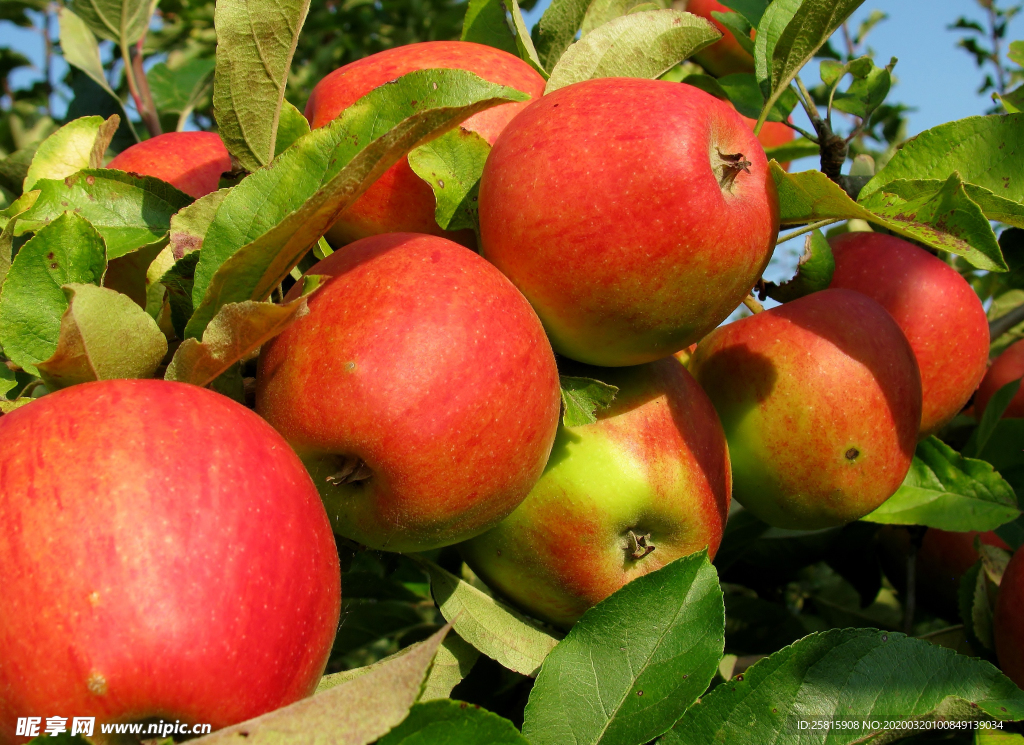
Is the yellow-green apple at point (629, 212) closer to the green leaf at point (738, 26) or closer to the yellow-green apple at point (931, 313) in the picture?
the green leaf at point (738, 26)

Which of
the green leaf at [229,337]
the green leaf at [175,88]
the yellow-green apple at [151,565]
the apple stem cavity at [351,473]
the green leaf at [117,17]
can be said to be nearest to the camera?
the yellow-green apple at [151,565]

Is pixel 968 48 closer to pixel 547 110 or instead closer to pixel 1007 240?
pixel 1007 240

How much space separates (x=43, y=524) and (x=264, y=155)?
0.53m

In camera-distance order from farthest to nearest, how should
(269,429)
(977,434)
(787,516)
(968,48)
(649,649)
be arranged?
(968,48), (977,434), (787,516), (649,649), (269,429)

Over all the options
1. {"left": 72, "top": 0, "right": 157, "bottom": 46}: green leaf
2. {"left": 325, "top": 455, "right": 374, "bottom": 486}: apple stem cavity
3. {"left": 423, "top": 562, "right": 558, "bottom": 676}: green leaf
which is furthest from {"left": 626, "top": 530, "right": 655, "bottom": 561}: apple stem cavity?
{"left": 72, "top": 0, "right": 157, "bottom": 46}: green leaf

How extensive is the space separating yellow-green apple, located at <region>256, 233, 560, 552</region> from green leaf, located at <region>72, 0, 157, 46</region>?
1.21 m

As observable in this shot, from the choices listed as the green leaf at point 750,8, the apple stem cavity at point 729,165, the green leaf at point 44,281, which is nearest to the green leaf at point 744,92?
the green leaf at point 750,8

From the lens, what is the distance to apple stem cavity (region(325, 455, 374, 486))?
84cm

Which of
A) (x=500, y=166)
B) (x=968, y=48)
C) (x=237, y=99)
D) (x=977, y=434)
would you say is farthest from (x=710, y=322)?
(x=968, y=48)

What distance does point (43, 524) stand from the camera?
0.62m

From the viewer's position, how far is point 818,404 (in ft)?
3.92

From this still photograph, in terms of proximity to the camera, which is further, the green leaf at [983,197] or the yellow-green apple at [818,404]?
the yellow-green apple at [818,404]

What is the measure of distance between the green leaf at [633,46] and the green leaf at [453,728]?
81 cm

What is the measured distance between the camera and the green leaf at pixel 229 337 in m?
0.73
